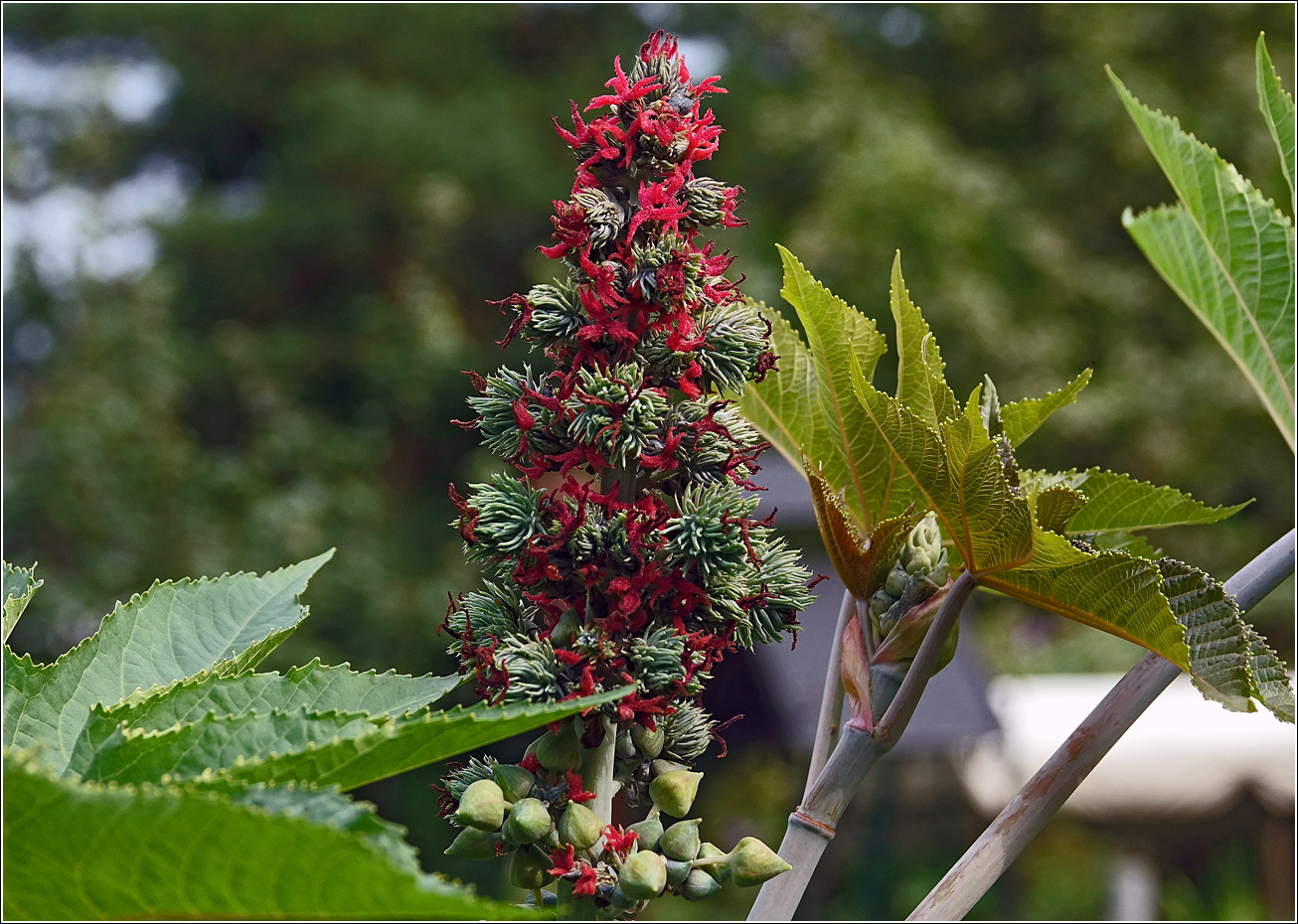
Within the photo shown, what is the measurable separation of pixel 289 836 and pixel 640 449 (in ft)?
1.12

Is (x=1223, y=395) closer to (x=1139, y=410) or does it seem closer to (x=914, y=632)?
(x=1139, y=410)

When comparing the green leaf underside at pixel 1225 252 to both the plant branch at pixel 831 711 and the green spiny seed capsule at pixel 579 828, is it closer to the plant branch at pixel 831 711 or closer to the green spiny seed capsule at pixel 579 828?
the plant branch at pixel 831 711

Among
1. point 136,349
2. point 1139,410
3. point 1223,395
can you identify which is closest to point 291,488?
point 136,349

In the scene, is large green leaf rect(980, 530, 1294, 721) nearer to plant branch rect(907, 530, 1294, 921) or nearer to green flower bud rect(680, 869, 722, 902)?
plant branch rect(907, 530, 1294, 921)

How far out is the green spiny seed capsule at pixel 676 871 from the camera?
77 centimetres

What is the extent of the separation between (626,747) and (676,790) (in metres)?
0.05

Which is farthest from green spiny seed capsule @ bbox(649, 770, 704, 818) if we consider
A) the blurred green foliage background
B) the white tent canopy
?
the blurred green foliage background

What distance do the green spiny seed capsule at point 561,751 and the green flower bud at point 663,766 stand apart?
66 mm

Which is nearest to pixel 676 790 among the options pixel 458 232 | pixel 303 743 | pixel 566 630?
pixel 566 630

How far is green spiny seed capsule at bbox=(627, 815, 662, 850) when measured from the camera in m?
0.78

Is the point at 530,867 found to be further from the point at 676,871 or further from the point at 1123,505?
the point at 1123,505

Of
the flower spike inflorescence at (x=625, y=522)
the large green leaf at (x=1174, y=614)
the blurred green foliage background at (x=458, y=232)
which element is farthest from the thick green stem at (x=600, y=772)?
the blurred green foliage background at (x=458, y=232)

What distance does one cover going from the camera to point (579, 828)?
745 millimetres

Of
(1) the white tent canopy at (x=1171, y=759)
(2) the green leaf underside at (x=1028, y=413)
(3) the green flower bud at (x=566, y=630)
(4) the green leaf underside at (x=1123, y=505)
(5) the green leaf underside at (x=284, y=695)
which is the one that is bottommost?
(1) the white tent canopy at (x=1171, y=759)
